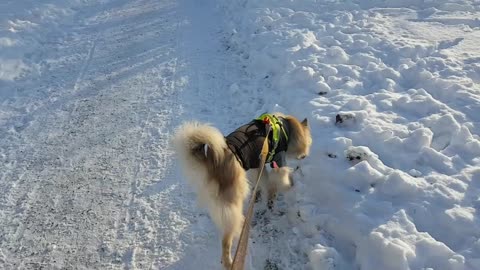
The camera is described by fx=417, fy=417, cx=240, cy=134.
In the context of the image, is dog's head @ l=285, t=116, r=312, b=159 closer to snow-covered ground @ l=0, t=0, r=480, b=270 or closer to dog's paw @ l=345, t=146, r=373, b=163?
snow-covered ground @ l=0, t=0, r=480, b=270

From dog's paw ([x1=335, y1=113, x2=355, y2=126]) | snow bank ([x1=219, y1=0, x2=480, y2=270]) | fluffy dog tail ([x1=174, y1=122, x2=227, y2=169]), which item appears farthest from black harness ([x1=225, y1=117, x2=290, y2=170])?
dog's paw ([x1=335, y1=113, x2=355, y2=126])

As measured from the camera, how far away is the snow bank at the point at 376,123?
404cm

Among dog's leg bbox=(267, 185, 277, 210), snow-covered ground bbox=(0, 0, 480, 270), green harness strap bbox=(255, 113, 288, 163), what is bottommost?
dog's leg bbox=(267, 185, 277, 210)

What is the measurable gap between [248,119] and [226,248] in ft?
9.05

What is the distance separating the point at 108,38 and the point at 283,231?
6.69 m

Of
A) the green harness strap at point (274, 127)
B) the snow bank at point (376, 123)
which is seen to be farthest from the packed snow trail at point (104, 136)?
the green harness strap at point (274, 127)

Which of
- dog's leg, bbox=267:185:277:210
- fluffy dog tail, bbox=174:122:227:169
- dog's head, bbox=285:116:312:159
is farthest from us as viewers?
dog's leg, bbox=267:185:277:210

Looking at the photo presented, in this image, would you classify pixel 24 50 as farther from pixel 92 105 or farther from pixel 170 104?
pixel 170 104

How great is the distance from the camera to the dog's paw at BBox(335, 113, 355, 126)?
573 cm

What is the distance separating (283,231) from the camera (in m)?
4.65

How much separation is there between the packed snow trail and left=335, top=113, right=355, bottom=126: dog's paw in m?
1.90

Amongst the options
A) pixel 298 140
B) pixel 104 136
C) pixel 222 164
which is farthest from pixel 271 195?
pixel 104 136

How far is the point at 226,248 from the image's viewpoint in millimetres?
4086

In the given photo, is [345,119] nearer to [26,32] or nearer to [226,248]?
[226,248]
